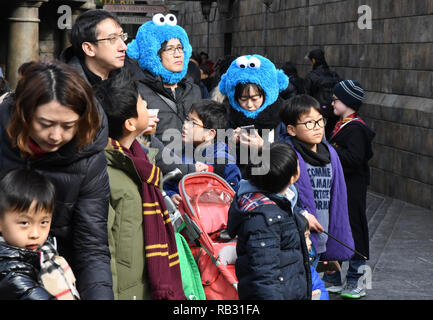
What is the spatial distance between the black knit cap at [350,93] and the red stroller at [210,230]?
2.35 metres

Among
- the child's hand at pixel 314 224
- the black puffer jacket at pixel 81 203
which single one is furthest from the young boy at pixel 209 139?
the black puffer jacket at pixel 81 203

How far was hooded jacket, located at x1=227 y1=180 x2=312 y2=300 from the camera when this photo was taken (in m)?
3.34

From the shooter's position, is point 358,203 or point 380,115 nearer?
→ point 358,203

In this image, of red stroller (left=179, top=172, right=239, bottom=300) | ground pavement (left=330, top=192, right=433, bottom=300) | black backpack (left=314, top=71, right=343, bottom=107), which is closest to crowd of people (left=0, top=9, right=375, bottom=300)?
red stroller (left=179, top=172, right=239, bottom=300)

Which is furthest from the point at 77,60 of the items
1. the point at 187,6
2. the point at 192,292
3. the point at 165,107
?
the point at 187,6

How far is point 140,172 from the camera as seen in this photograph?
10.3 ft

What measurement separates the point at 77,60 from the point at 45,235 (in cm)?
205

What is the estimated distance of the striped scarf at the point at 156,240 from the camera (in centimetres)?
312

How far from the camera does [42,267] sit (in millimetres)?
2588

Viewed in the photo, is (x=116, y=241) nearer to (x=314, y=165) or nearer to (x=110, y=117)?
(x=110, y=117)

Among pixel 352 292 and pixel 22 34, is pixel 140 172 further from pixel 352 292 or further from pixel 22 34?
pixel 22 34

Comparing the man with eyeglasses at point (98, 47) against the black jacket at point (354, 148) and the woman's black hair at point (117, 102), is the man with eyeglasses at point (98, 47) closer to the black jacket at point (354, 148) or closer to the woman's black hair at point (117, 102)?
the woman's black hair at point (117, 102)

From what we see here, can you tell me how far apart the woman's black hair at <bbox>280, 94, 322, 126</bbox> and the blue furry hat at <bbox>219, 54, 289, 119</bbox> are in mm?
467

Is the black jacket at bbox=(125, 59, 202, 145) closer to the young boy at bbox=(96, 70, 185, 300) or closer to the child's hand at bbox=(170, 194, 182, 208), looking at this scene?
the child's hand at bbox=(170, 194, 182, 208)
